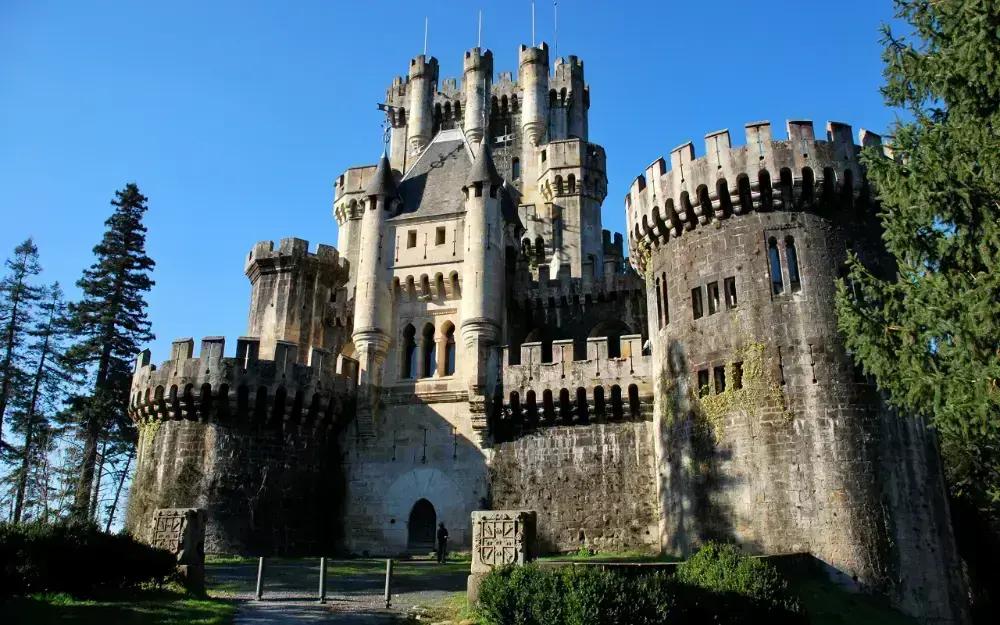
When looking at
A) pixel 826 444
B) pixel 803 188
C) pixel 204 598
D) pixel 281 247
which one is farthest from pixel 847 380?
pixel 281 247

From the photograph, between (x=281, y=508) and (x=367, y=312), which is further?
(x=367, y=312)

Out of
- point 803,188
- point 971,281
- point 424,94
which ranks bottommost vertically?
point 971,281

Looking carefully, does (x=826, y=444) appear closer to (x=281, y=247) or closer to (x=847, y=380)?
(x=847, y=380)

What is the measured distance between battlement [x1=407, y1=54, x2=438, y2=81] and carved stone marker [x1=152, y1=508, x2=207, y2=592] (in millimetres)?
45019

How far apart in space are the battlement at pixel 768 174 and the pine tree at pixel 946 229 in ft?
23.0

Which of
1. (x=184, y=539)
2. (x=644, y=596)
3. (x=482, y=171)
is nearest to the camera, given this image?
(x=644, y=596)

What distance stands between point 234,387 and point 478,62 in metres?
35.9

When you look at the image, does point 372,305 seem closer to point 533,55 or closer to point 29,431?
point 29,431

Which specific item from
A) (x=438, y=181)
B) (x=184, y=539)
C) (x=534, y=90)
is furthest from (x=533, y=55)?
(x=184, y=539)

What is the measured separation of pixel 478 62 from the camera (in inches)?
2302

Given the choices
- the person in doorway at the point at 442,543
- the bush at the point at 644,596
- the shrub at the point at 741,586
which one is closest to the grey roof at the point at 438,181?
the person in doorway at the point at 442,543

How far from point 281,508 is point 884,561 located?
19.8 m

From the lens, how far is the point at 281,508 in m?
29.9

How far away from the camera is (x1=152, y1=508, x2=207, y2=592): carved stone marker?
18516 mm
